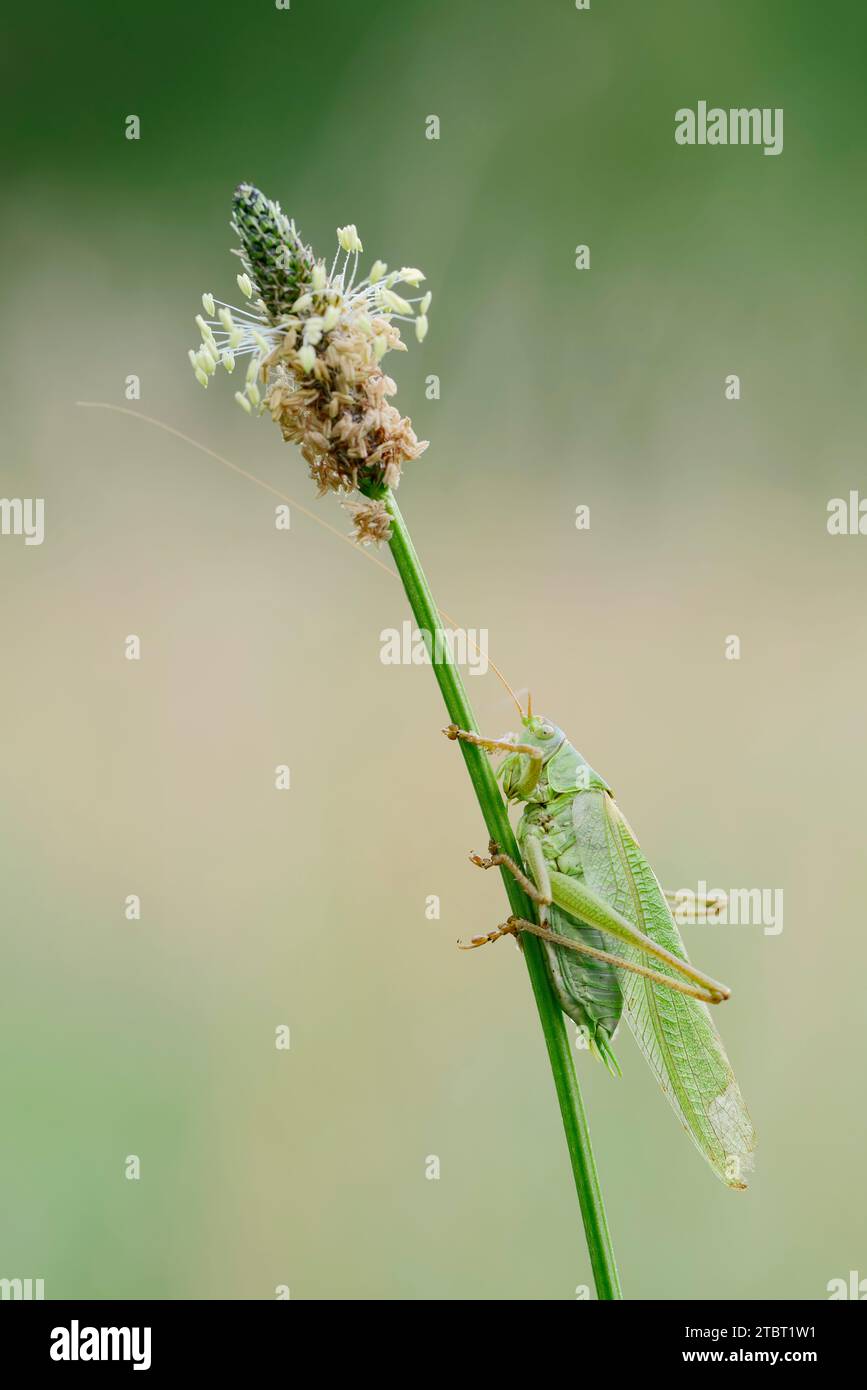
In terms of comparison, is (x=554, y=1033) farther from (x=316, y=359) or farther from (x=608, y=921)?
(x=316, y=359)

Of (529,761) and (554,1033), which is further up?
(529,761)

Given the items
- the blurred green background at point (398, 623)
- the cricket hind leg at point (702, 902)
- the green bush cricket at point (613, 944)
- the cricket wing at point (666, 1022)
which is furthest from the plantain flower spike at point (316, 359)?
the blurred green background at point (398, 623)

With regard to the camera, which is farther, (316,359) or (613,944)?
(613,944)

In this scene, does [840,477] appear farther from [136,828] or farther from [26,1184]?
[26,1184]

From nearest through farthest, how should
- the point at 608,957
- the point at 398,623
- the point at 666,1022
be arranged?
the point at 608,957, the point at 666,1022, the point at 398,623

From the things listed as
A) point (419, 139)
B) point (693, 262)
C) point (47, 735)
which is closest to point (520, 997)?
point (47, 735)

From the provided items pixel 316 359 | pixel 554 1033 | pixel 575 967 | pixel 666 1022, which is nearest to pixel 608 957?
pixel 575 967
